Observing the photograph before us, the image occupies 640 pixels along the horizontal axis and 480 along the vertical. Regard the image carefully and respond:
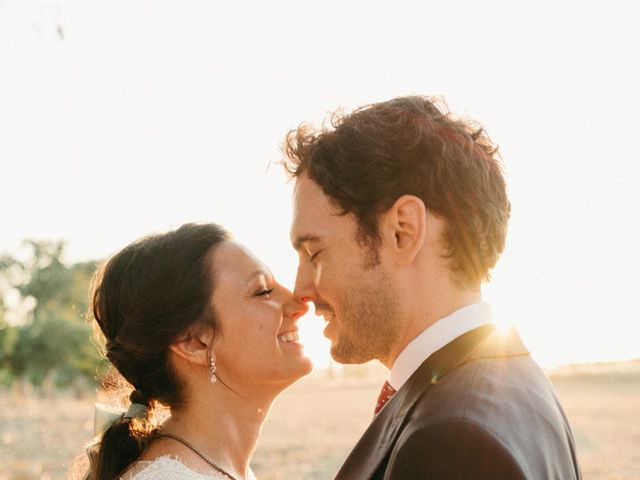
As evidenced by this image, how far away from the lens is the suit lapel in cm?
261

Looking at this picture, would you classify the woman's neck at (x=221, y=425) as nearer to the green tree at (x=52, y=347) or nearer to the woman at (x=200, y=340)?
the woman at (x=200, y=340)

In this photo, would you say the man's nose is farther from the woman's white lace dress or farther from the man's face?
the woman's white lace dress

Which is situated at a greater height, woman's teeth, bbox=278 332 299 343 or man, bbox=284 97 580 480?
man, bbox=284 97 580 480

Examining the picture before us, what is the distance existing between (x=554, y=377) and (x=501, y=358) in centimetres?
4136

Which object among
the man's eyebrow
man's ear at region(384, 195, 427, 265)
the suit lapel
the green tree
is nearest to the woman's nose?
the man's eyebrow

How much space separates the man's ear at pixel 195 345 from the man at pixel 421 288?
2.34 feet

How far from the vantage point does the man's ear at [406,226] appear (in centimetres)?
300

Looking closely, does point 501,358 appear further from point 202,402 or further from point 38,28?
point 38,28

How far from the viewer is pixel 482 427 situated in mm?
2266

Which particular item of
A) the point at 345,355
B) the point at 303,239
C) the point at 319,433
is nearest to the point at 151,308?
the point at 303,239

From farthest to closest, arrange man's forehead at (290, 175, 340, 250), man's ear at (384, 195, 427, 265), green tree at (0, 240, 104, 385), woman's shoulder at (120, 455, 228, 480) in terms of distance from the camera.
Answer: green tree at (0, 240, 104, 385), woman's shoulder at (120, 455, 228, 480), man's forehead at (290, 175, 340, 250), man's ear at (384, 195, 427, 265)

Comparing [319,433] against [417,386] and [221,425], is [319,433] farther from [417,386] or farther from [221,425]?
[417,386]

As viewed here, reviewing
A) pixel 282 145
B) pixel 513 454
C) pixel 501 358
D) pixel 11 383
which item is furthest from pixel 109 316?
pixel 11 383

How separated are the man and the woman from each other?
1.95 feet
